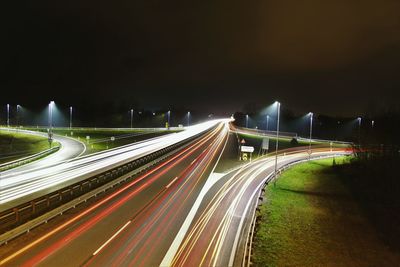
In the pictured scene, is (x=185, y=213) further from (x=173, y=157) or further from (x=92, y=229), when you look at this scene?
(x=173, y=157)

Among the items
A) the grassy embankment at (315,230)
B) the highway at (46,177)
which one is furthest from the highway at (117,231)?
the grassy embankment at (315,230)

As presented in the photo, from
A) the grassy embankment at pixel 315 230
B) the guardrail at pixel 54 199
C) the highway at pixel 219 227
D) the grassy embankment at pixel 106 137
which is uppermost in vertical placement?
the grassy embankment at pixel 106 137

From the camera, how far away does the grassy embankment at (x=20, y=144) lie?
202ft

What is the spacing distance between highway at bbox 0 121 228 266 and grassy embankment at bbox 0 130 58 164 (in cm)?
3615

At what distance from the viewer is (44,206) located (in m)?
22.5

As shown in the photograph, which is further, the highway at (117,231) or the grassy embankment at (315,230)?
the grassy embankment at (315,230)

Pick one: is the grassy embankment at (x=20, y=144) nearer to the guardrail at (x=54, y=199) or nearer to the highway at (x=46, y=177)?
the highway at (x=46, y=177)

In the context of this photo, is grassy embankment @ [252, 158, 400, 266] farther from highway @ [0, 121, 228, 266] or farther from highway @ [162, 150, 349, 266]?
highway @ [0, 121, 228, 266]

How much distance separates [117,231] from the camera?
64.9 feet

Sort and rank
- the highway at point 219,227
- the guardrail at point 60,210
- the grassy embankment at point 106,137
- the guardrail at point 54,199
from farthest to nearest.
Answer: the grassy embankment at point 106,137
the guardrail at point 54,199
the guardrail at point 60,210
the highway at point 219,227

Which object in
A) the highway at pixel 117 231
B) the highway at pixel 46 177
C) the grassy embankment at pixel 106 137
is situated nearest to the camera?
the highway at pixel 117 231

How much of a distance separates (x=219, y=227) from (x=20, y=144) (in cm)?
6528

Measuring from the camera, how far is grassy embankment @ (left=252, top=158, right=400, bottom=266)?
2194cm

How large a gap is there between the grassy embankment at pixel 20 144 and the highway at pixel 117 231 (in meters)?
36.1
